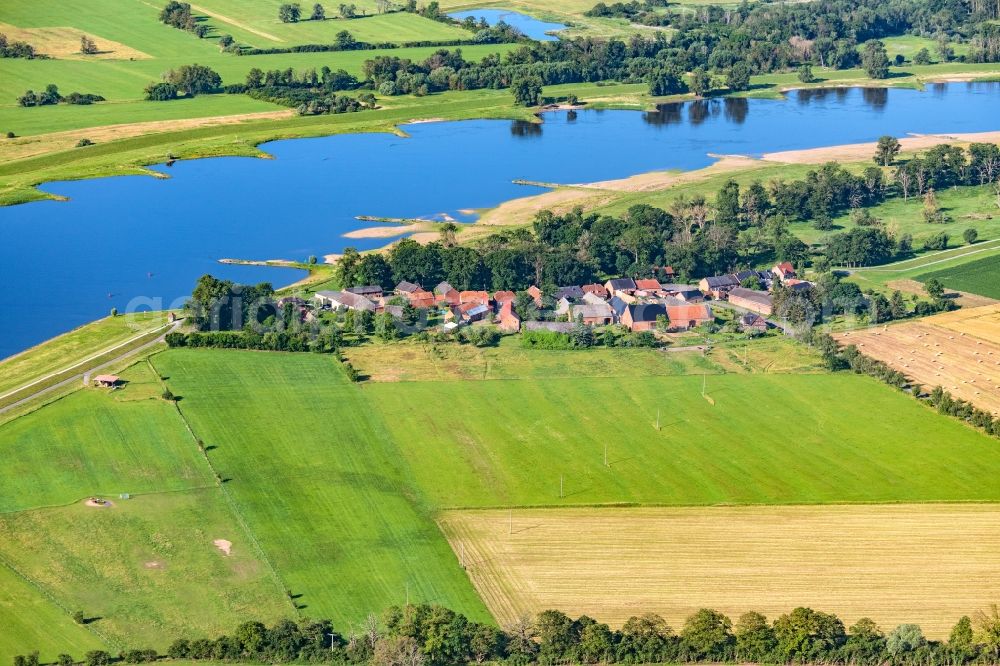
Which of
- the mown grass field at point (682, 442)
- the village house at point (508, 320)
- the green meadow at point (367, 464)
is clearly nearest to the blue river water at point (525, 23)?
the village house at point (508, 320)

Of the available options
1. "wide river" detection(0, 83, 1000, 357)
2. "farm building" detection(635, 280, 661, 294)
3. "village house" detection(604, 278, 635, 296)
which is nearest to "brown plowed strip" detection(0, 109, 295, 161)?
"wide river" detection(0, 83, 1000, 357)

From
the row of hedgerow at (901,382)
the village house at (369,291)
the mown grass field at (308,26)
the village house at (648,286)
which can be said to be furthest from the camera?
the mown grass field at (308,26)

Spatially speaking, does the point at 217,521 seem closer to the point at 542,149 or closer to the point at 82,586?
the point at 82,586

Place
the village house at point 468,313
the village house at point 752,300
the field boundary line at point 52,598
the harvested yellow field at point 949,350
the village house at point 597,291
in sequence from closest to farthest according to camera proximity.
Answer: the field boundary line at point 52,598, the harvested yellow field at point 949,350, the village house at point 468,313, the village house at point 752,300, the village house at point 597,291

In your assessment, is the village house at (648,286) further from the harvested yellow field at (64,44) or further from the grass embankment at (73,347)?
the harvested yellow field at (64,44)

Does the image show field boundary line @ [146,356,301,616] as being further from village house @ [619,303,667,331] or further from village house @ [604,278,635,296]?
village house @ [604,278,635,296]

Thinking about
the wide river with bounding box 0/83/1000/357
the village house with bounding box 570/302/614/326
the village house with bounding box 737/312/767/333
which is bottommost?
the village house with bounding box 737/312/767/333
